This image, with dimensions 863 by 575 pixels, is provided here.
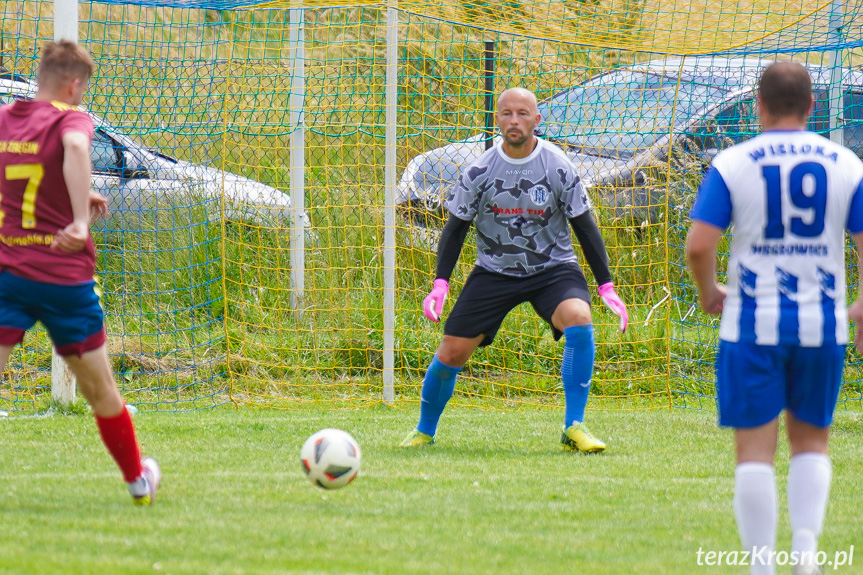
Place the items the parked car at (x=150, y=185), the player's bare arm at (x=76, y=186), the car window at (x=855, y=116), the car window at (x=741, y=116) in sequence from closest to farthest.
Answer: the player's bare arm at (x=76, y=186), the parked car at (x=150, y=185), the car window at (x=855, y=116), the car window at (x=741, y=116)

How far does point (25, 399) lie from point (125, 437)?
3.63 meters

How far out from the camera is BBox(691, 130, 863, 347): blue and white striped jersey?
305 centimetres

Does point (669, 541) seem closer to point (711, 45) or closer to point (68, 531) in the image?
point (68, 531)

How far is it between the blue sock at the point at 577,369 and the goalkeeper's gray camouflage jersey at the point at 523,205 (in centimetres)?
42

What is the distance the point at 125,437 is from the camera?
4.11 m

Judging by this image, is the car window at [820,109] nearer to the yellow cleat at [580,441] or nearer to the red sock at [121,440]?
the yellow cleat at [580,441]

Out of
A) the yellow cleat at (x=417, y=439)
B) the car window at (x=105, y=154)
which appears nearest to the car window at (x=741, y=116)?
the yellow cleat at (x=417, y=439)

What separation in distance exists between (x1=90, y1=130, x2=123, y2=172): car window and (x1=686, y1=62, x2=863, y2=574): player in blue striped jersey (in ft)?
20.8

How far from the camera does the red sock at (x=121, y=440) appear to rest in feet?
13.4

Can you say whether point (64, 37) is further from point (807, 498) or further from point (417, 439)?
point (807, 498)

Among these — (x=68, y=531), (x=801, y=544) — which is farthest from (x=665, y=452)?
(x=68, y=531)

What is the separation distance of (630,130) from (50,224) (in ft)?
19.4

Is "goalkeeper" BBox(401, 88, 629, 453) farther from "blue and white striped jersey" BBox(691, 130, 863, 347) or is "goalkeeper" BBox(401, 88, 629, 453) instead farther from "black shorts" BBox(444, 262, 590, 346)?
"blue and white striped jersey" BBox(691, 130, 863, 347)

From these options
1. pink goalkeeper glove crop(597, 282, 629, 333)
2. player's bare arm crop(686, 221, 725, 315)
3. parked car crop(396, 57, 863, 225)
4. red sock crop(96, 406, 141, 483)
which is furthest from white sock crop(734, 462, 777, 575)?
parked car crop(396, 57, 863, 225)
